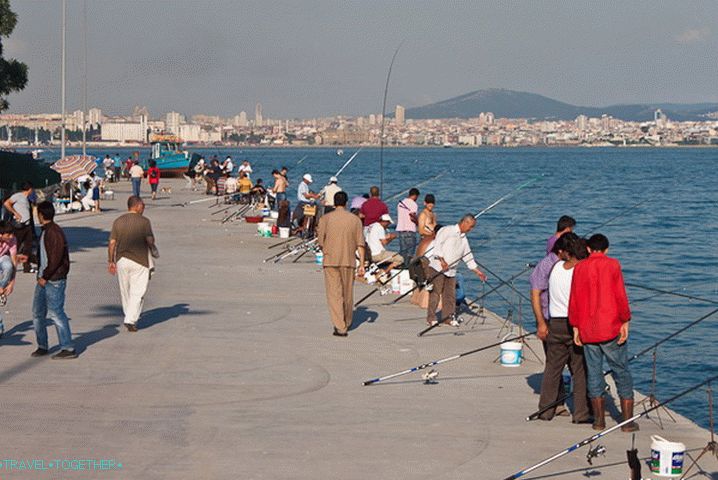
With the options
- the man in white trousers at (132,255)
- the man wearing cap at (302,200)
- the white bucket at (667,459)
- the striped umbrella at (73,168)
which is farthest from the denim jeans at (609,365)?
the striped umbrella at (73,168)

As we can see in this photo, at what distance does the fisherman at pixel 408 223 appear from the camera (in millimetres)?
19375

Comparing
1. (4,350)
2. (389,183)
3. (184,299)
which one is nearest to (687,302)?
(184,299)

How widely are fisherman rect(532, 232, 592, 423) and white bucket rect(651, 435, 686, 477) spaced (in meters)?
1.68

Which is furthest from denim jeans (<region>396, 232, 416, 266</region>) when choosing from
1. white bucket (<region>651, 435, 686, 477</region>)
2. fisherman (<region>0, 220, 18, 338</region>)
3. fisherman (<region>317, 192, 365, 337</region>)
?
white bucket (<region>651, 435, 686, 477</region>)

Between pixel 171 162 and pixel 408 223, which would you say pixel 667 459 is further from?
pixel 171 162

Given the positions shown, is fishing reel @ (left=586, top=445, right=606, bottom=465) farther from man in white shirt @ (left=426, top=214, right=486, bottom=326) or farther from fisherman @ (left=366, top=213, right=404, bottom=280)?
fisherman @ (left=366, top=213, right=404, bottom=280)

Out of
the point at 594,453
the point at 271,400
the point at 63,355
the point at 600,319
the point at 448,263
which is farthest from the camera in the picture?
the point at 448,263

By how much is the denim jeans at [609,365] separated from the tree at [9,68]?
20.0 metres

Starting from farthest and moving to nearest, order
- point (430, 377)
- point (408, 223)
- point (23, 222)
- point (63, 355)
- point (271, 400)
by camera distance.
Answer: point (408, 223) < point (23, 222) < point (63, 355) < point (430, 377) < point (271, 400)

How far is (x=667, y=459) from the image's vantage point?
26.2 feet

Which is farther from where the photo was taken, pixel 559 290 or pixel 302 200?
pixel 302 200

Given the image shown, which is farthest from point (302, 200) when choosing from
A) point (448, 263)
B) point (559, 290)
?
point (559, 290)

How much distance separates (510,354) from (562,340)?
233 cm

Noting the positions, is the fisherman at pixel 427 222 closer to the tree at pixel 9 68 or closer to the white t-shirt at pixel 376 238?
the white t-shirt at pixel 376 238
